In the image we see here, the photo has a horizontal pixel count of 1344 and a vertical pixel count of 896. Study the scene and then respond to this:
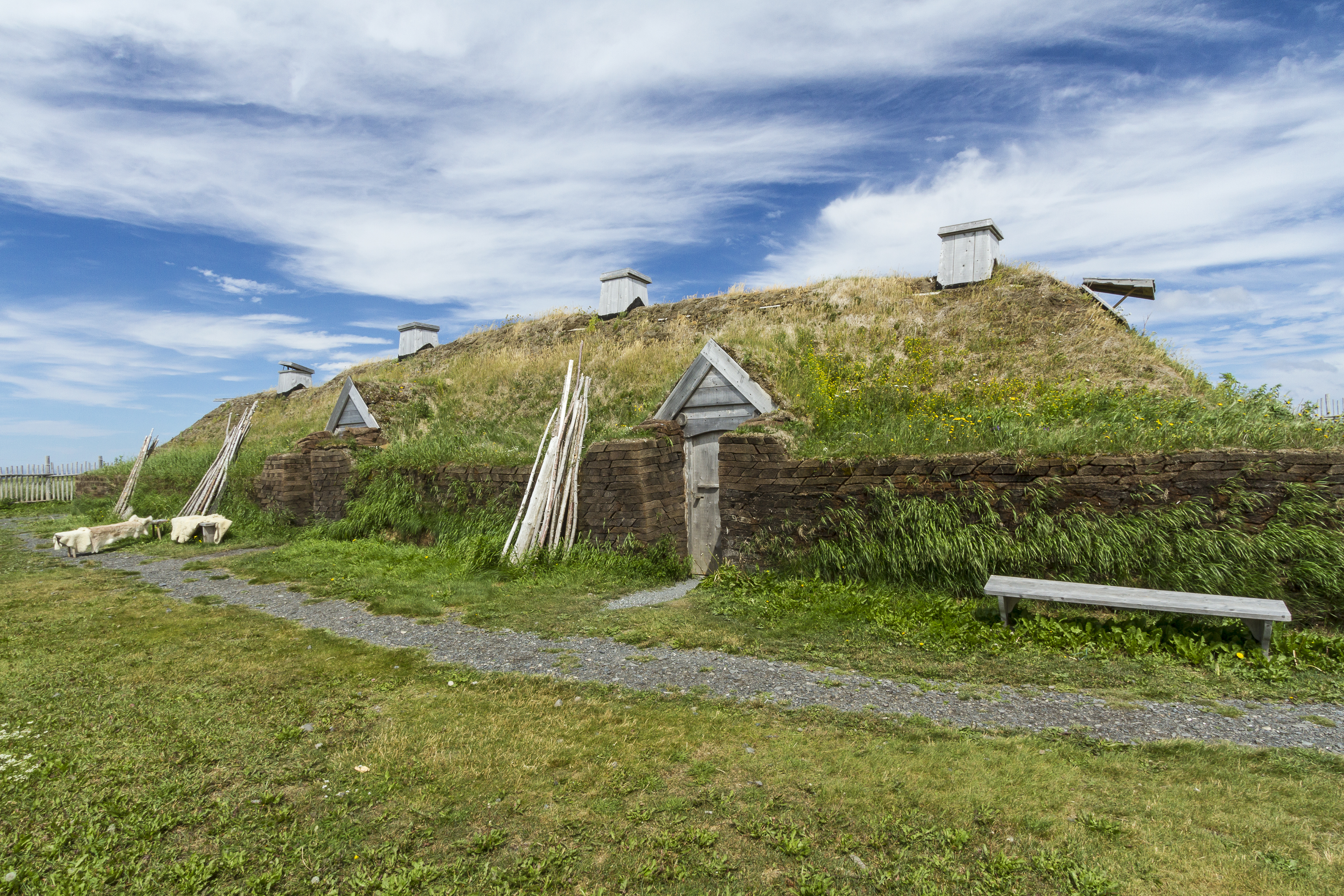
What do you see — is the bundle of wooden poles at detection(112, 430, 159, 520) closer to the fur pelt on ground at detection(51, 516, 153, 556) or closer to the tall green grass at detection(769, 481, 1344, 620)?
the fur pelt on ground at detection(51, 516, 153, 556)

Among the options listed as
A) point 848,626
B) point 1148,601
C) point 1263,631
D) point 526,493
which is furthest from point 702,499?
point 1263,631

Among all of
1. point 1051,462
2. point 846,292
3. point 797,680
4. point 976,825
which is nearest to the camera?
point 976,825

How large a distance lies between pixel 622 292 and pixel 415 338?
8672 millimetres

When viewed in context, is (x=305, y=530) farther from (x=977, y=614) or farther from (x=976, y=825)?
(x=976, y=825)

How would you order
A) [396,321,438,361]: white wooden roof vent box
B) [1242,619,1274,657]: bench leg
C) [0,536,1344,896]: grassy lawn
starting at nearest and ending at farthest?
[0,536,1344,896]: grassy lawn
[1242,619,1274,657]: bench leg
[396,321,438,361]: white wooden roof vent box

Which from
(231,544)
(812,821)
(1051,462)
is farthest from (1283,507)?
(231,544)

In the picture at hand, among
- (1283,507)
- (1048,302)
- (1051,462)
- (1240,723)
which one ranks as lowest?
(1240,723)

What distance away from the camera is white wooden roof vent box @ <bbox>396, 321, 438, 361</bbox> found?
2398cm

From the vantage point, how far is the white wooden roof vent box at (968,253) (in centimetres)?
1473

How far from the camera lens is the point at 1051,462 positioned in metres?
6.88

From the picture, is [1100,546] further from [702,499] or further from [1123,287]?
[1123,287]

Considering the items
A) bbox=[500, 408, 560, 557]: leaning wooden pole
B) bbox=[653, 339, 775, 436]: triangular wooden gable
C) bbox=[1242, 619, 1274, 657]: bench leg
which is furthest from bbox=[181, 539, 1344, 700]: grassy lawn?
bbox=[653, 339, 775, 436]: triangular wooden gable

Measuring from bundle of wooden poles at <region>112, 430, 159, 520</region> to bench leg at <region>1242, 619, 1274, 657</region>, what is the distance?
20.6 meters

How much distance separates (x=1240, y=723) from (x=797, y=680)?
8.97 feet
